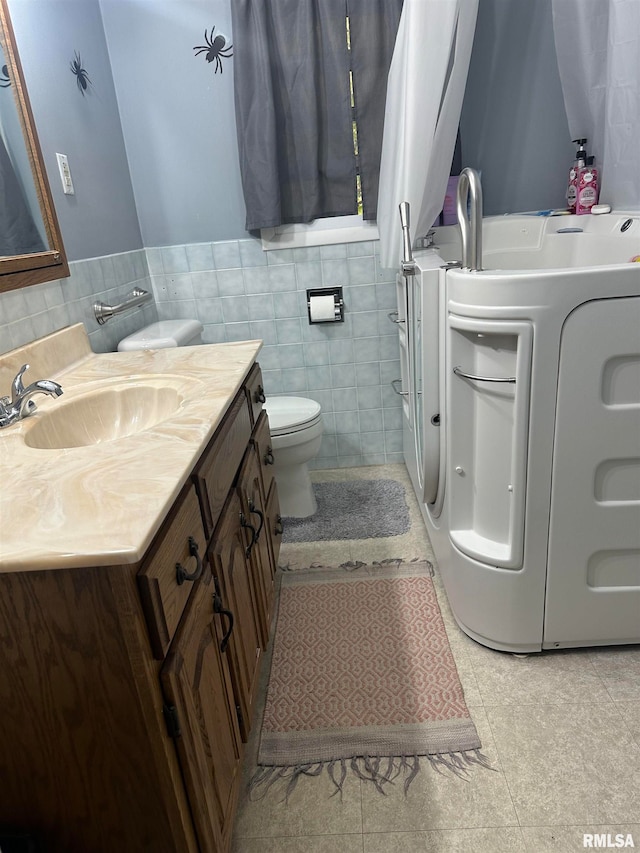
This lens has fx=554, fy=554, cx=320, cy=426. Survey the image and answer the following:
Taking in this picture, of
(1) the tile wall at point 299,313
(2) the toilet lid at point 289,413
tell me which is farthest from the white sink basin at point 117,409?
(1) the tile wall at point 299,313

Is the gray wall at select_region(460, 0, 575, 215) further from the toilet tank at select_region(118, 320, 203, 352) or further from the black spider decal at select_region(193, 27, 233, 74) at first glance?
the toilet tank at select_region(118, 320, 203, 352)

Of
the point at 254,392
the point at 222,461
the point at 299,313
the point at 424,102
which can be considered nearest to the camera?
the point at 222,461

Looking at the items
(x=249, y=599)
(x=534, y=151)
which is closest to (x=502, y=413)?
(x=249, y=599)

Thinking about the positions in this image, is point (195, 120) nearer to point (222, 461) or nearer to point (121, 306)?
point (121, 306)

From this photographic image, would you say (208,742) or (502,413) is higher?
(502,413)

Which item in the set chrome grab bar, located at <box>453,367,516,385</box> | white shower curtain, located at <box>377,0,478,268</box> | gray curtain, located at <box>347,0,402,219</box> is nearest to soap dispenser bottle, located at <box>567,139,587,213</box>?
white shower curtain, located at <box>377,0,478,268</box>

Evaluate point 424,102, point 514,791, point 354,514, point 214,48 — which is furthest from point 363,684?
point 214,48

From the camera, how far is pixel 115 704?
2.27ft

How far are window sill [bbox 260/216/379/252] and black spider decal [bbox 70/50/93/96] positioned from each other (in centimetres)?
80

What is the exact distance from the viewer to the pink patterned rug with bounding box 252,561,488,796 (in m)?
1.28

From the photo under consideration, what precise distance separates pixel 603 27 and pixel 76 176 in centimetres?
187

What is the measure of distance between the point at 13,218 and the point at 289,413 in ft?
3.67

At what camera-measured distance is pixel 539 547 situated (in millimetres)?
1397

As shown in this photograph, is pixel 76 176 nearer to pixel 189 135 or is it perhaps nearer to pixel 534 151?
pixel 189 135
